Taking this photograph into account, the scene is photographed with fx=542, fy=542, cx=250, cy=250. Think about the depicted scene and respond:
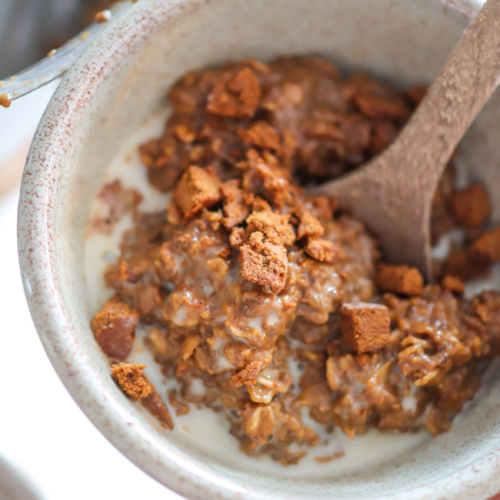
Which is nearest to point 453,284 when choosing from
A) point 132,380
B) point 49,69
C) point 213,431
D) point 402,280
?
point 402,280

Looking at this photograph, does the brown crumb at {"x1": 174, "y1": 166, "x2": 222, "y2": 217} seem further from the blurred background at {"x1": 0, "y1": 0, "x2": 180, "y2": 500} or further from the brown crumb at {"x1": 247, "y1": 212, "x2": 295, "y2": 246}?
the blurred background at {"x1": 0, "y1": 0, "x2": 180, "y2": 500}

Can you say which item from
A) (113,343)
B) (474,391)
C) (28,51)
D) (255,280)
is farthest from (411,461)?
(28,51)

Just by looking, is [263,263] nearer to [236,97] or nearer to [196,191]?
[196,191]

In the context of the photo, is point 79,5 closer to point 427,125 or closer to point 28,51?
point 28,51

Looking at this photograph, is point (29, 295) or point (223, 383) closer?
point (29, 295)

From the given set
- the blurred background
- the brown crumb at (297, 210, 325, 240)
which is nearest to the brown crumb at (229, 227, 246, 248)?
the brown crumb at (297, 210, 325, 240)

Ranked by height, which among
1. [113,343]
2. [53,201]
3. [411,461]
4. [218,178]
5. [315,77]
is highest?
[315,77]

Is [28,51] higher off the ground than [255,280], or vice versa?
[255,280]
